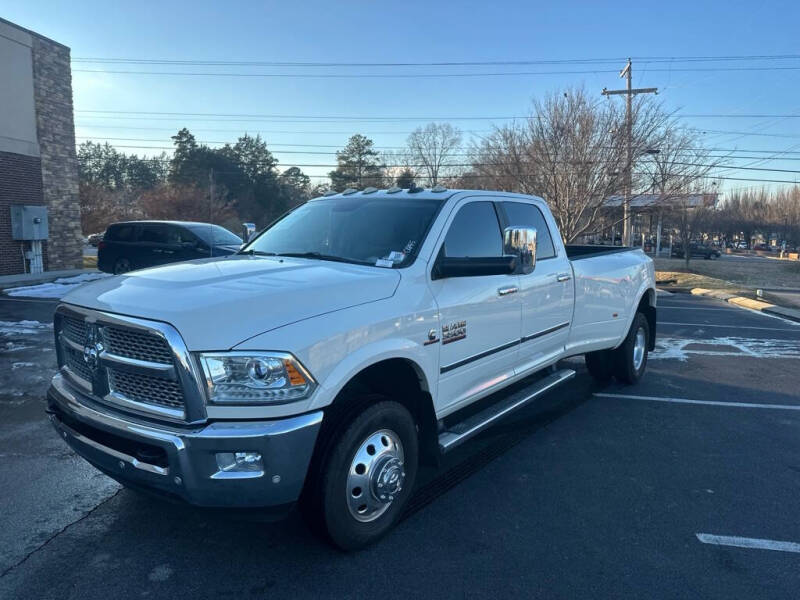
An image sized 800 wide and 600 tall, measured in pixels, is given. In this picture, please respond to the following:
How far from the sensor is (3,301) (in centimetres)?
1301

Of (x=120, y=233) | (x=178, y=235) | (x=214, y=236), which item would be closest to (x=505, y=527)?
(x=214, y=236)

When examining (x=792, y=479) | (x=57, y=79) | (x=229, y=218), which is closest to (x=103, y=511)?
(x=792, y=479)

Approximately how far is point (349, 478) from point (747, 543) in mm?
2343

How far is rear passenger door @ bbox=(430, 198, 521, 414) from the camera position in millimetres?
3742

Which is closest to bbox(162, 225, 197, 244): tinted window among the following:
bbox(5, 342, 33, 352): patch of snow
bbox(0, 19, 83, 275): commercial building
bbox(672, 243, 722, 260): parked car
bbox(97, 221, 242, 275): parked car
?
bbox(97, 221, 242, 275): parked car

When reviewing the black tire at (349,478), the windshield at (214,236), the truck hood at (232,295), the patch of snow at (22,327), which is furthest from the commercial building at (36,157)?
the black tire at (349,478)

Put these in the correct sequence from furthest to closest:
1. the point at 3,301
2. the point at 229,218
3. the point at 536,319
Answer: the point at 229,218 < the point at 3,301 < the point at 536,319

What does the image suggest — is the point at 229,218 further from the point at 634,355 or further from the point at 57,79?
the point at 634,355

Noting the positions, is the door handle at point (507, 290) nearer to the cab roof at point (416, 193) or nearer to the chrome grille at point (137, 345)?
the cab roof at point (416, 193)

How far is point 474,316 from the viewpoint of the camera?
397 cm

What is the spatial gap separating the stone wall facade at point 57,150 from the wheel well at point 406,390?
20328 mm

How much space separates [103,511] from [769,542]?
13.1 feet

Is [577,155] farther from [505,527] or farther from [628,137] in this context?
[505,527]

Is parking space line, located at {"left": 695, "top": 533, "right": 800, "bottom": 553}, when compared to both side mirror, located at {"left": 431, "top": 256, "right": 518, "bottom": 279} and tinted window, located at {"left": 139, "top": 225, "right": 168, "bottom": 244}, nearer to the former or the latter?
side mirror, located at {"left": 431, "top": 256, "right": 518, "bottom": 279}
